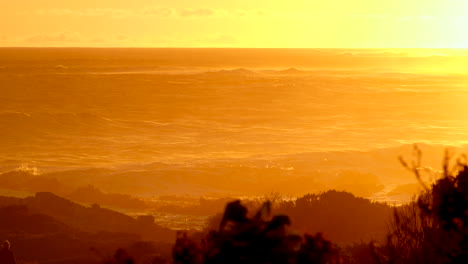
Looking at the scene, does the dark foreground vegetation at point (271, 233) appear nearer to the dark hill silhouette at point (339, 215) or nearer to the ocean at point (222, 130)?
the dark hill silhouette at point (339, 215)

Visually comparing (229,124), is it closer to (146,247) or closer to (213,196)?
(213,196)

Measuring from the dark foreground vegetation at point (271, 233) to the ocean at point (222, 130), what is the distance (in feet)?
34.2

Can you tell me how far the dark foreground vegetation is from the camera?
3.67 m

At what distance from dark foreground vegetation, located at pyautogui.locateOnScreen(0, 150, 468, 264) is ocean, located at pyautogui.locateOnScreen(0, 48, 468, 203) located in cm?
1043

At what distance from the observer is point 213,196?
94.2ft

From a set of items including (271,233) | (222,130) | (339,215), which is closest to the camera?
(271,233)

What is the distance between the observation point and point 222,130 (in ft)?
167

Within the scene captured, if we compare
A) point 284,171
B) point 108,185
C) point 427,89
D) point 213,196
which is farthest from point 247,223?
point 427,89

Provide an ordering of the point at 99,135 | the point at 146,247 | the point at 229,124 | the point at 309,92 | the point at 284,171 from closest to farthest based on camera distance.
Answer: the point at 146,247 → the point at 284,171 → the point at 99,135 → the point at 229,124 → the point at 309,92

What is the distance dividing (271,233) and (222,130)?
47.3m

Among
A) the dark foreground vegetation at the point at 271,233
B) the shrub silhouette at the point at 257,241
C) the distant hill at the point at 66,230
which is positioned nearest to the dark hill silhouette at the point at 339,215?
the dark foreground vegetation at the point at 271,233

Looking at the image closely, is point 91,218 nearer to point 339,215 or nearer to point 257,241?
point 339,215

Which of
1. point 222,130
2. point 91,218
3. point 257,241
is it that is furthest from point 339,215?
point 222,130

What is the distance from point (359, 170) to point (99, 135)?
1931cm
